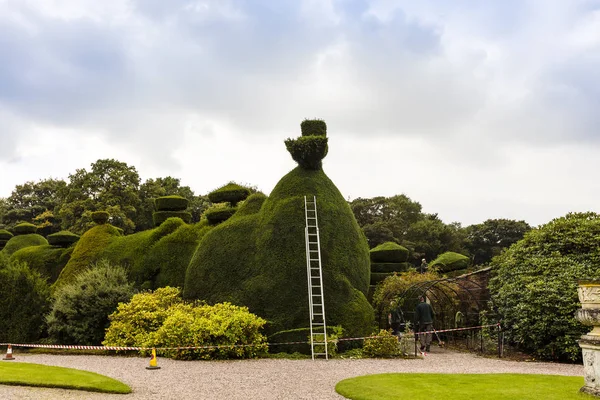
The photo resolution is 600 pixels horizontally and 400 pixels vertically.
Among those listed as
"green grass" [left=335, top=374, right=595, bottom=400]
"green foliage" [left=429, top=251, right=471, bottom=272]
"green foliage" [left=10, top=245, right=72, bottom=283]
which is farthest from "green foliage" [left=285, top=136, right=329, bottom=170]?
"green foliage" [left=429, top=251, right=471, bottom=272]

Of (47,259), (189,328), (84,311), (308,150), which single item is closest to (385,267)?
(308,150)

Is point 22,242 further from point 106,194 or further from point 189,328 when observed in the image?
point 189,328

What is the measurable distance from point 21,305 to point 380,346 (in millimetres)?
11303

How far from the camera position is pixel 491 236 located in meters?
53.2

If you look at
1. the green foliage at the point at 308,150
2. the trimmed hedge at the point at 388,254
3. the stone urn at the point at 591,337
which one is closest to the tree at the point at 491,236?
the trimmed hedge at the point at 388,254

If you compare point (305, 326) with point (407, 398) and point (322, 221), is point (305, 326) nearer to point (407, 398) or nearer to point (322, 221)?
point (322, 221)

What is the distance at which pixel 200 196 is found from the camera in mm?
52562

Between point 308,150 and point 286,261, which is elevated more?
point 308,150

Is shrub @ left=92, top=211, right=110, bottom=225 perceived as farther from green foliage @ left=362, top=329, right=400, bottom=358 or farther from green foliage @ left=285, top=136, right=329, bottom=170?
green foliage @ left=362, top=329, right=400, bottom=358

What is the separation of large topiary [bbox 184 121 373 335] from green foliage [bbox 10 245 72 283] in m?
9.40

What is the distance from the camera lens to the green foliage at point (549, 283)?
12156 mm

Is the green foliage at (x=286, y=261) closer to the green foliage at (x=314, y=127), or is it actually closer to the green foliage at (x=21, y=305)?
the green foliage at (x=314, y=127)

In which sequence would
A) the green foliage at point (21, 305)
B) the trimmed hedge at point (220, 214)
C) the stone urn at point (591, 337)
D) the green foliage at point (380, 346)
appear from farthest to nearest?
1. the trimmed hedge at point (220, 214)
2. the green foliage at point (21, 305)
3. the green foliage at point (380, 346)
4. the stone urn at point (591, 337)

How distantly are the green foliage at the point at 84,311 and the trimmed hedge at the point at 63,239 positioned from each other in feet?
25.0
